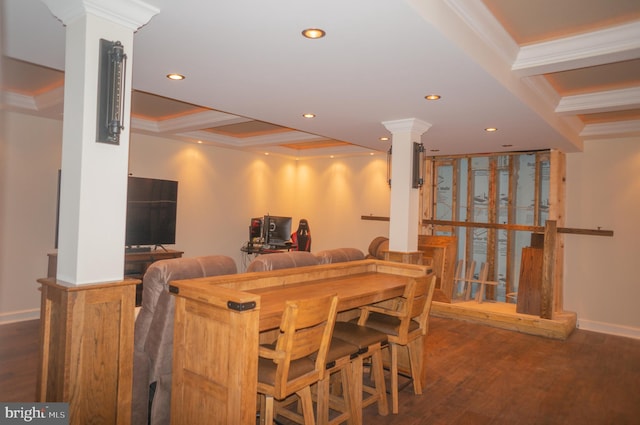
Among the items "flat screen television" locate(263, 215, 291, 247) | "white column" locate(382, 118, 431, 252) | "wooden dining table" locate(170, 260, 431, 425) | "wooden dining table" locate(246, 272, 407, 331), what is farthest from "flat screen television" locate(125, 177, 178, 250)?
"wooden dining table" locate(170, 260, 431, 425)

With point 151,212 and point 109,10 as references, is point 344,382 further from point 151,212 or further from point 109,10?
point 151,212

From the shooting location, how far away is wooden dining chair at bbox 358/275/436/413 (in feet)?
9.73

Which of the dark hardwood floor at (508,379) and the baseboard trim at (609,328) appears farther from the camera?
the baseboard trim at (609,328)

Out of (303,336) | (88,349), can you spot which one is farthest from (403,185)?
(88,349)

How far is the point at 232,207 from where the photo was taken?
297 inches

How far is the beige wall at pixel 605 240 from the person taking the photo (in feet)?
17.6

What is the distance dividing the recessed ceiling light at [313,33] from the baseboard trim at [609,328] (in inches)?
216

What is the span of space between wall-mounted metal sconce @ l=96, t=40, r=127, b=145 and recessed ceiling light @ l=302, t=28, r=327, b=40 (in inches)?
35.7

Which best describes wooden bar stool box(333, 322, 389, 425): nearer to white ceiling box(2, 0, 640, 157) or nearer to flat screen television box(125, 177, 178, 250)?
white ceiling box(2, 0, 640, 157)

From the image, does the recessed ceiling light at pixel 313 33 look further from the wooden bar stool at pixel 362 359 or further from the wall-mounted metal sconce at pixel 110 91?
the wooden bar stool at pixel 362 359

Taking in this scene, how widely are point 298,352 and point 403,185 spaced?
261cm

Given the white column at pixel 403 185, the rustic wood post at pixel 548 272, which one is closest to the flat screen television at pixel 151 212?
the white column at pixel 403 185

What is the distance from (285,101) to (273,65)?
89cm

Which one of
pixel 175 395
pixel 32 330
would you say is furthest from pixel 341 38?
pixel 32 330
